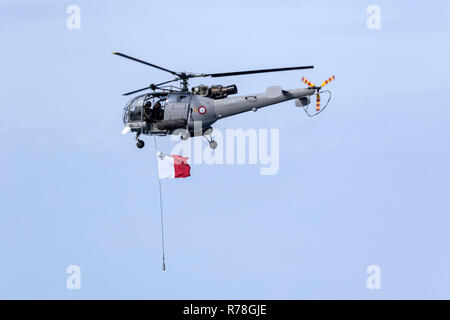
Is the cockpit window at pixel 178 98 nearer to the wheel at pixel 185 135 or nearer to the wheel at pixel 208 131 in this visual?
the wheel at pixel 185 135

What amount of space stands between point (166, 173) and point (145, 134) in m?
3.02

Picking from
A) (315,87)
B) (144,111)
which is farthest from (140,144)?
(315,87)

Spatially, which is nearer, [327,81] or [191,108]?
[327,81]

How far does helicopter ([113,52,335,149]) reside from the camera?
76125 millimetres

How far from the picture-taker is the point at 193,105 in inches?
3056

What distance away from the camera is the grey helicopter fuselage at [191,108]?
76.3 meters

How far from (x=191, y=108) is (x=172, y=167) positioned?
4.77 meters

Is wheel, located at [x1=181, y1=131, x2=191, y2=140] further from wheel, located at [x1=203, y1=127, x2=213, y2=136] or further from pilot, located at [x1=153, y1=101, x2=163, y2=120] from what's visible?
pilot, located at [x1=153, y1=101, x2=163, y2=120]

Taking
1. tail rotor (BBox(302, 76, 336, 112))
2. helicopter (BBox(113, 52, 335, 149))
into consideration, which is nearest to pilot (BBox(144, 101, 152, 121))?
helicopter (BBox(113, 52, 335, 149))

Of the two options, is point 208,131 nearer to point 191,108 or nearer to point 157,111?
point 191,108
